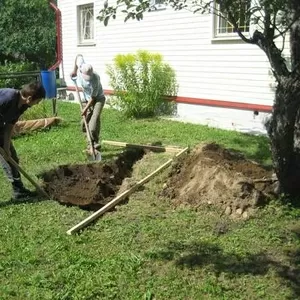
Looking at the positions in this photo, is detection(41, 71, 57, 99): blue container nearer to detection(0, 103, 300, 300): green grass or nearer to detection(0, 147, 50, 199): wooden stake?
detection(0, 103, 300, 300): green grass

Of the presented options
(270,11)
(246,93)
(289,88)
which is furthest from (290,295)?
(246,93)

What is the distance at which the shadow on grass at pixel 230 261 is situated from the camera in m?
4.05

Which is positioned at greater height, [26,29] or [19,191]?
[26,29]

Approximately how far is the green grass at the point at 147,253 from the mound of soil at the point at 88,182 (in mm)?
377

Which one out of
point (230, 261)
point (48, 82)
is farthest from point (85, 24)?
point (230, 261)

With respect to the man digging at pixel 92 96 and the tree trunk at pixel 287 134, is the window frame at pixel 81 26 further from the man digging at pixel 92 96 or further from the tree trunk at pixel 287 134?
the tree trunk at pixel 287 134

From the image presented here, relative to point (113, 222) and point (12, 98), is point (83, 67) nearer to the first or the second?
point (12, 98)

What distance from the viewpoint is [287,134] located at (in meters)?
5.12

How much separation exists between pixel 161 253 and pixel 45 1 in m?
26.4

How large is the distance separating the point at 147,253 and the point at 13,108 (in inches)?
92.7

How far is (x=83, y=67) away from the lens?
812cm

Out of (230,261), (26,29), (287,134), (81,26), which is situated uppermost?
(26,29)

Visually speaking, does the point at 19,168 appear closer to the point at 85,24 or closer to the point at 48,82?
the point at 48,82

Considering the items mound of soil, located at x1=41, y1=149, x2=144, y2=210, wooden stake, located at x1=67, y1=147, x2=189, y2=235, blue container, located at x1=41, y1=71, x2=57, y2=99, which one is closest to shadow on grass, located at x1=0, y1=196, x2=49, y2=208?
mound of soil, located at x1=41, y1=149, x2=144, y2=210
